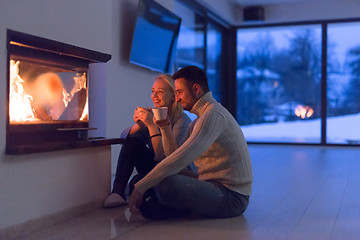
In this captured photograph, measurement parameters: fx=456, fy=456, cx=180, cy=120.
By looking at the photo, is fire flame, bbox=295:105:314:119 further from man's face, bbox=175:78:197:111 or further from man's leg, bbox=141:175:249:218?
man's face, bbox=175:78:197:111

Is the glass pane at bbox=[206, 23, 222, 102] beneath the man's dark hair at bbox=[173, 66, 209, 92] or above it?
above

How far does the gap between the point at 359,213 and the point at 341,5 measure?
5.36 meters

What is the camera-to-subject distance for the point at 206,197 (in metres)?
2.27

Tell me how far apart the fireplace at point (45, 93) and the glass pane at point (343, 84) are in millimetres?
5645

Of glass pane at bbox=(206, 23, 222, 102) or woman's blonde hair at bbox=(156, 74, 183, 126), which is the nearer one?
woman's blonde hair at bbox=(156, 74, 183, 126)

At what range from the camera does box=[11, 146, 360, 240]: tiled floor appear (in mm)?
2141

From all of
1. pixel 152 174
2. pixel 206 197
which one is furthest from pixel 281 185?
pixel 152 174

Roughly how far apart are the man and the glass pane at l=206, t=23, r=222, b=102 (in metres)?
4.58

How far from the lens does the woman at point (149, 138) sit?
2654mm

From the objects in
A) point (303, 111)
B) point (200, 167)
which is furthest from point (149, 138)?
point (303, 111)

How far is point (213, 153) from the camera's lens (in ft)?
7.74

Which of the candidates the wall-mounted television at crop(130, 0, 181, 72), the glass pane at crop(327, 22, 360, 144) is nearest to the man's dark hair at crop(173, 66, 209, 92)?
the wall-mounted television at crop(130, 0, 181, 72)

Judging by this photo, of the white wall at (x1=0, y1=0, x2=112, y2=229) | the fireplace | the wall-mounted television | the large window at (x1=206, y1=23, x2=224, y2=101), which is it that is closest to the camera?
the white wall at (x1=0, y1=0, x2=112, y2=229)

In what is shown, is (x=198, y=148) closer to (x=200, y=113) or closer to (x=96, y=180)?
(x=200, y=113)
